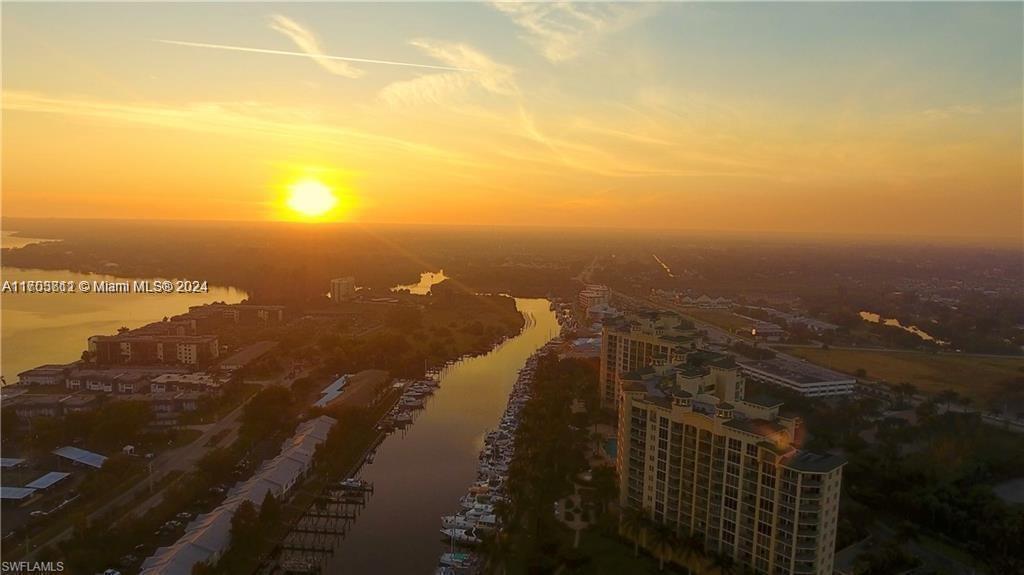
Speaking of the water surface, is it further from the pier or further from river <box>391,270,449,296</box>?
the pier

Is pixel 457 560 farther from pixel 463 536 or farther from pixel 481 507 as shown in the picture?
pixel 481 507

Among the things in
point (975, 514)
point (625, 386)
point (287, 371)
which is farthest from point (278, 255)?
point (975, 514)

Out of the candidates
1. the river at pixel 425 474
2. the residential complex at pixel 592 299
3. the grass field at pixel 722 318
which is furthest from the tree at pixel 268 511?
the residential complex at pixel 592 299

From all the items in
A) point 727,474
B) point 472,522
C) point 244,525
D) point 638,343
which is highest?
point 638,343

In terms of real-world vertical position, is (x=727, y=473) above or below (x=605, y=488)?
above

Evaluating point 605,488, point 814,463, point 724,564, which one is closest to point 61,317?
point 605,488

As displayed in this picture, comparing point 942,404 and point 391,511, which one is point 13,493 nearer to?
point 391,511

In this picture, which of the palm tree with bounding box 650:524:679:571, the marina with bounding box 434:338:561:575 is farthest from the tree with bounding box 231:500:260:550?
the palm tree with bounding box 650:524:679:571
